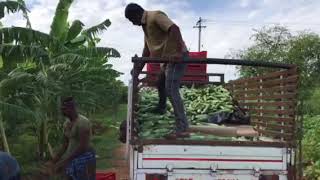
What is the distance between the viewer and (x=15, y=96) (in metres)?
12.5

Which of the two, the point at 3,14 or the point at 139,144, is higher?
the point at 3,14

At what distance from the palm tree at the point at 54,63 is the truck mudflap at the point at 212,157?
19.4 ft

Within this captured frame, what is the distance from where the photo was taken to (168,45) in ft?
20.9

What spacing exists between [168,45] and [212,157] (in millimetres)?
1477

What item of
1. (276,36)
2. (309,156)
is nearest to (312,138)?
(309,156)

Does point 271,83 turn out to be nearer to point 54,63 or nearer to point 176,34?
point 176,34

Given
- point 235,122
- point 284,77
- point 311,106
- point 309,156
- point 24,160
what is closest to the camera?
point 284,77

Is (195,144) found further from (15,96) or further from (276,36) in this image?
(276,36)

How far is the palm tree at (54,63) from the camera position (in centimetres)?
1077

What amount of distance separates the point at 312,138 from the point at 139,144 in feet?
28.6

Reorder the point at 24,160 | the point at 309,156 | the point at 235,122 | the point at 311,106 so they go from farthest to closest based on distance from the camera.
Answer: the point at 311,106 < the point at 24,160 < the point at 309,156 < the point at 235,122

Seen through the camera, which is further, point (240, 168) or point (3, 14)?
point (3, 14)

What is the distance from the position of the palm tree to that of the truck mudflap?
5.90 meters

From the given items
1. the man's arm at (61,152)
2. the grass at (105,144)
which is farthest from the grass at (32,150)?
the man's arm at (61,152)
